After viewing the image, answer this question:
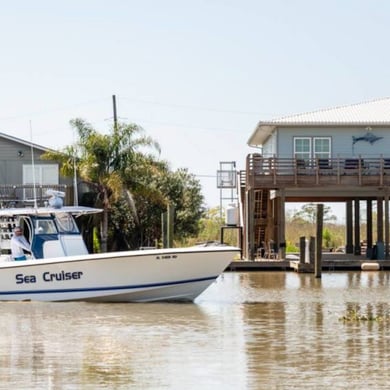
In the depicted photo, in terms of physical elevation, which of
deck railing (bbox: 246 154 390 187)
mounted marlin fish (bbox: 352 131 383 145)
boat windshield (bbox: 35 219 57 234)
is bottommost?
boat windshield (bbox: 35 219 57 234)

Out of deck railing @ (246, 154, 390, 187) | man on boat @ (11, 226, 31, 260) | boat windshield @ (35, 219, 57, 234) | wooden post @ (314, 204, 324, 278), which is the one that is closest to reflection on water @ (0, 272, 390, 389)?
man on boat @ (11, 226, 31, 260)

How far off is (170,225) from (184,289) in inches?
511

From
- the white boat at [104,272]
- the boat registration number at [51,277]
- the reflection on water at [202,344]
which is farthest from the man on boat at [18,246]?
the reflection on water at [202,344]

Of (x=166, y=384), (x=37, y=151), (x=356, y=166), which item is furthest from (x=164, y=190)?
(x=166, y=384)

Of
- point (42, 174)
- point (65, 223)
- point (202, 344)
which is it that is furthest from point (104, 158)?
point (202, 344)

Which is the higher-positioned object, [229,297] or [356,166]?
[356,166]

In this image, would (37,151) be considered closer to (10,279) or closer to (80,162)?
(80,162)

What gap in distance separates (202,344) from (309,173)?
2522cm

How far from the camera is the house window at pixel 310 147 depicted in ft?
156

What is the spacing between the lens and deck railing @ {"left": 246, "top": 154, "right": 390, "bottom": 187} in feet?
145

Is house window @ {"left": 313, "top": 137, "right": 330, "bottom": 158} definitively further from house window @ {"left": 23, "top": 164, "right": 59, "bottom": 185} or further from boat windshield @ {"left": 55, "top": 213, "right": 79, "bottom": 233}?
boat windshield @ {"left": 55, "top": 213, "right": 79, "bottom": 233}

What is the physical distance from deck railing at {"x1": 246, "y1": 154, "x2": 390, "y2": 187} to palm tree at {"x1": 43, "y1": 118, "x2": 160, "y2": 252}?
6.89m

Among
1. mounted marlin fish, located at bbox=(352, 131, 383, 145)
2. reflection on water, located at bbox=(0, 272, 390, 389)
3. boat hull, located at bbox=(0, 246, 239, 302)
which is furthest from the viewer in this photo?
mounted marlin fish, located at bbox=(352, 131, 383, 145)

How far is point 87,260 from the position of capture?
1044 inches
